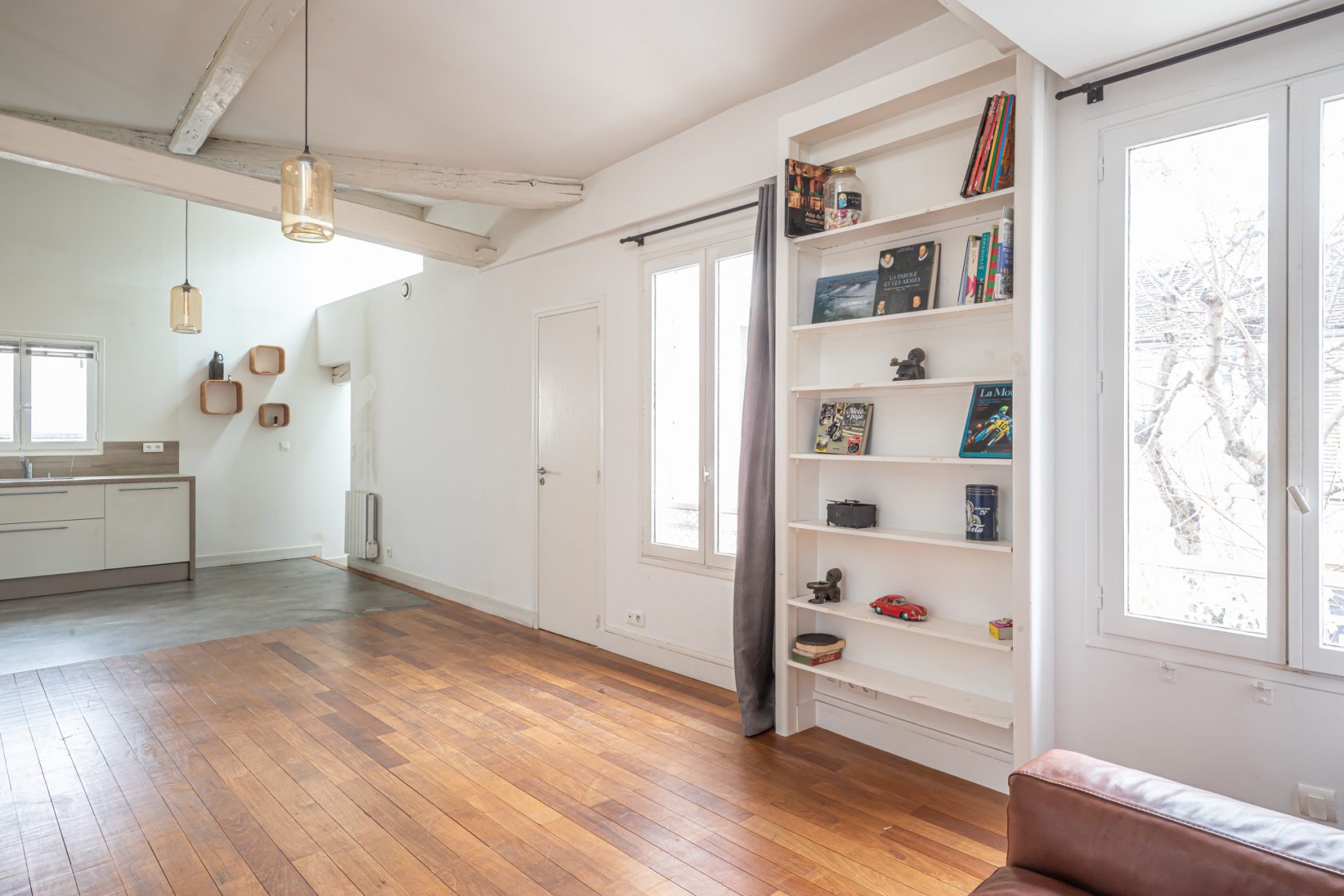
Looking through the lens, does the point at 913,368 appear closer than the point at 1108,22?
No

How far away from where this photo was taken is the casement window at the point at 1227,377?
2168 mm

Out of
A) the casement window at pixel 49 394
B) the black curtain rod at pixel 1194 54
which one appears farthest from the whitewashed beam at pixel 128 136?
the black curtain rod at pixel 1194 54

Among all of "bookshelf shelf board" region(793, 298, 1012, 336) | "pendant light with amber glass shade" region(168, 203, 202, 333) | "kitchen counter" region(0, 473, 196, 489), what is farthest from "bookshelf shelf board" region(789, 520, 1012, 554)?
"kitchen counter" region(0, 473, 196, 489)

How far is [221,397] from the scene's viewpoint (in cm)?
759

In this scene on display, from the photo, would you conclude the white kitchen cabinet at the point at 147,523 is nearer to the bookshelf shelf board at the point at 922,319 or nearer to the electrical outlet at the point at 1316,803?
the bookshelf shelf board at the point at 922,319

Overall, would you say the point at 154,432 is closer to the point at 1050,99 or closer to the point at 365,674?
the point at 365,674

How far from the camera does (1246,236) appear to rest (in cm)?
231

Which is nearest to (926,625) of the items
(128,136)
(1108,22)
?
(1108,22)

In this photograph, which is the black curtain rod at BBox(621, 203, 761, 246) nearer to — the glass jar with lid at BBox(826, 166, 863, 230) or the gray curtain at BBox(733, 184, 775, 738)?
the gray curtain at BBox(733, 184, 775, 738)

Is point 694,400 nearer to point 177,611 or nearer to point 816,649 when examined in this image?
point 816,649

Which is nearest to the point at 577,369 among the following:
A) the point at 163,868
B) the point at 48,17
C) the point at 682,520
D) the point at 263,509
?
the point at 682,520

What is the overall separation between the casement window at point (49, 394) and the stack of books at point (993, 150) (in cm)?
770

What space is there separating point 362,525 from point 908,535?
19.4 feet

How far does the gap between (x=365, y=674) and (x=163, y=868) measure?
6.36 ft
